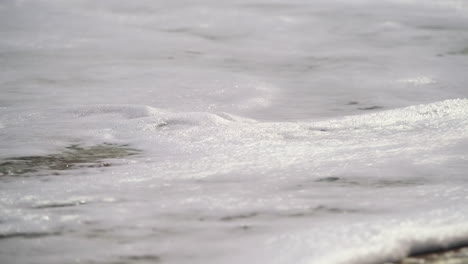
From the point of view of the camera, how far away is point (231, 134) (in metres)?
2.19

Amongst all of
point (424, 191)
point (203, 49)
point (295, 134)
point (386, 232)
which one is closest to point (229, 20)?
point (203, 49)

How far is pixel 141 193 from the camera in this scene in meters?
1.60

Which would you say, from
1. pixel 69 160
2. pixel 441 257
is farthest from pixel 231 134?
pixel 441 257

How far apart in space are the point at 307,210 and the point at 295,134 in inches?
30.3

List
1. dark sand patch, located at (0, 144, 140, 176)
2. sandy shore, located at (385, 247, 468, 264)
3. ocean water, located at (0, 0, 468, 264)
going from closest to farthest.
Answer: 1. sandy shore, located at (385, 247, 468, 264)
2. ocean water, located at (0, 0, 468, 264)
3. dark sand patch, located at (0, 144, 140, 176)

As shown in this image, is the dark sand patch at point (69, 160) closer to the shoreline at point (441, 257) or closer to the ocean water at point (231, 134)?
the ocean water at point (231, 134)

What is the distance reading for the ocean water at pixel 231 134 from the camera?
1.30 m

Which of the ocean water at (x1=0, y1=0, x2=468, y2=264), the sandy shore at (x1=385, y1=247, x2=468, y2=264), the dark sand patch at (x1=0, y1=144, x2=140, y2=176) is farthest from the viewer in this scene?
the dark sand patch at (x1=0, y1=144, x2=140, y2=176)

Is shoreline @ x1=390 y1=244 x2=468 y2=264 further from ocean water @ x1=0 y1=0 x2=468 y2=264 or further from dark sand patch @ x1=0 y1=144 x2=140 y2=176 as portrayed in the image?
dark sand patch @ x1=0 y1=144 x2=140 y2=176

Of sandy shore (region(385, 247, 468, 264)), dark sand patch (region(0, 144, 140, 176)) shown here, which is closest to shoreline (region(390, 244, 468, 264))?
sandy shore (region(385, 247, 468, 264))

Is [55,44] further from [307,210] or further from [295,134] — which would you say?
[307,210]

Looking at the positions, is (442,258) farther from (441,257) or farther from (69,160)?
(69,160)

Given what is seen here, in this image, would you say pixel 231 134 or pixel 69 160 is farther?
pixel 231 134

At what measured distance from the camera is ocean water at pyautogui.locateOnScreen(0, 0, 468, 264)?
1299mm
